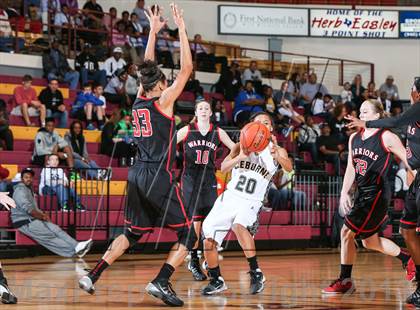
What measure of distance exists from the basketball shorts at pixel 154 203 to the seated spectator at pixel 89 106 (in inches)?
416

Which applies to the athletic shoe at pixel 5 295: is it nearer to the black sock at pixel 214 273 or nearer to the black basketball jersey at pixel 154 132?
the black basketball jersey at pixel 154 132

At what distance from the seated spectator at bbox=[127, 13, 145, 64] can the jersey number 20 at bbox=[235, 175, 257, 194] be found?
499 inches

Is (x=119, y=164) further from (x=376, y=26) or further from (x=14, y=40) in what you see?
(x=376, y=26)

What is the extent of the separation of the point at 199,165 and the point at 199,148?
233 millimetres

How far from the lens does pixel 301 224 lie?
17375 millimetres

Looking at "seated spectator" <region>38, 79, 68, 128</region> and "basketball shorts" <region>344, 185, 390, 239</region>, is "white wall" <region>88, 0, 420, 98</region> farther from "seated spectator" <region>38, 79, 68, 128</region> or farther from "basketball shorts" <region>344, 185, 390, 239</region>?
"basketball shorts" <region>344, 185, 390, 239</region>

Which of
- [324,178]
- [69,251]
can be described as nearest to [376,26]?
[324,178]

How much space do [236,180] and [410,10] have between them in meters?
21.1

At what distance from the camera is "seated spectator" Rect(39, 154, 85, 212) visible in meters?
14.9

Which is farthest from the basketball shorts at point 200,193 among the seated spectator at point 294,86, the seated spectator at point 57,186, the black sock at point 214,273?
the seated spectator at point 294,86

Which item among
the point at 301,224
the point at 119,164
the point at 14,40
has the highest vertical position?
the point at 14,40

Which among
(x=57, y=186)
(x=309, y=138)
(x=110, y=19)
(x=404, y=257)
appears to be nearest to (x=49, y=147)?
(x=57, y=186)

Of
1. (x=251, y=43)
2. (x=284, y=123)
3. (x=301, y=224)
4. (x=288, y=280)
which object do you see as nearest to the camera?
(x=288, y=280)

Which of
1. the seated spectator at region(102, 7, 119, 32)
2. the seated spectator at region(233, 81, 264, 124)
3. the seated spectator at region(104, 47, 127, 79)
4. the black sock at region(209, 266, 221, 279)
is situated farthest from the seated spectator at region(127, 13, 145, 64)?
the black sock at region(209, 266, 221, 279)
